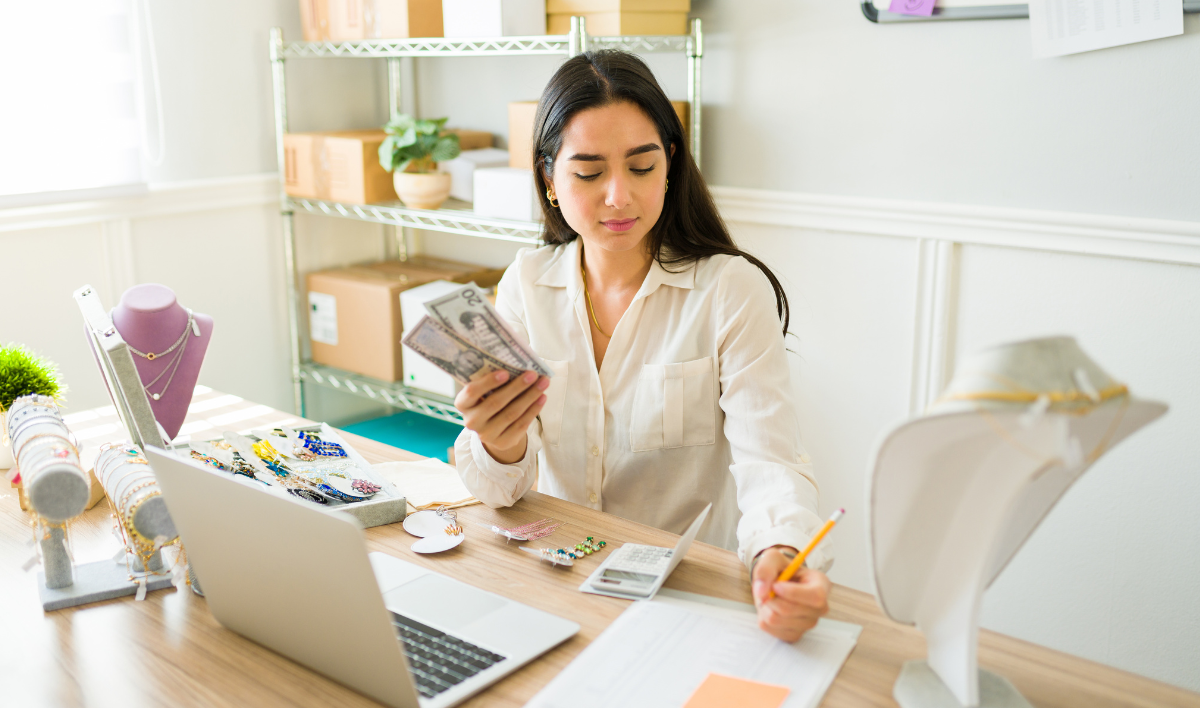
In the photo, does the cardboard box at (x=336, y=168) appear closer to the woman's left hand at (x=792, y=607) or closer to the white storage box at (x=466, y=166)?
the white storage box at (x=466, y=166)

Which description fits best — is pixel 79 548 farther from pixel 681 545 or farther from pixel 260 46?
pixel 260 46

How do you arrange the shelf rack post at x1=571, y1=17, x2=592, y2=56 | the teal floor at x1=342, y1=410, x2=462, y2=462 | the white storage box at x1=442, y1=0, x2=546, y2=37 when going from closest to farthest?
the shelf rack post at x1=571, y1=17, x2=592, y2=56
the white storage box at x1=442, y1=0, x2=546, y2=37
the teal floor at x1=342, y1=410, x2=462, y2=462

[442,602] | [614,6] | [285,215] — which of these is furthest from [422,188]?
[442,602]

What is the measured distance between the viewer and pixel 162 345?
4.62 ft

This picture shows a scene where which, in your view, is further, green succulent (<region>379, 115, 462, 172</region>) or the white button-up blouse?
green succulent (<region>379, 115, 462, 172</region>)

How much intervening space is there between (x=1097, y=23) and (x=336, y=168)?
78.0 inches

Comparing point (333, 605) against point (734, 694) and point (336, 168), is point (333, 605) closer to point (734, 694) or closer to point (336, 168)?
point (734, 694)

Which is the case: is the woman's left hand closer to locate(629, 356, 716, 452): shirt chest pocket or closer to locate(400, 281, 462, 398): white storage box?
locate(629, 356, 716, 452): shirt chest pocket

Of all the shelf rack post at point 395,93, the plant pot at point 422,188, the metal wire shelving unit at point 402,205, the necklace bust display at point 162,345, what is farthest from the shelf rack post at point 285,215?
the necklace bust display at point 162,345

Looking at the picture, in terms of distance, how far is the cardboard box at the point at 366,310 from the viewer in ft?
9.12

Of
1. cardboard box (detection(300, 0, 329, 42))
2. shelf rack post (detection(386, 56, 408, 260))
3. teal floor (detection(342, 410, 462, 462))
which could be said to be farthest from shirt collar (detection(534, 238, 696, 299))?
shelf rack post (detection(386, 56, 408, 260))

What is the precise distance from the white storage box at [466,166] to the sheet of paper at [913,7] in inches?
44.1

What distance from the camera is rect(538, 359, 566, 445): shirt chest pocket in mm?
1514

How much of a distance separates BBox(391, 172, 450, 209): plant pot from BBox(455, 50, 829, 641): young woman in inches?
40.4
